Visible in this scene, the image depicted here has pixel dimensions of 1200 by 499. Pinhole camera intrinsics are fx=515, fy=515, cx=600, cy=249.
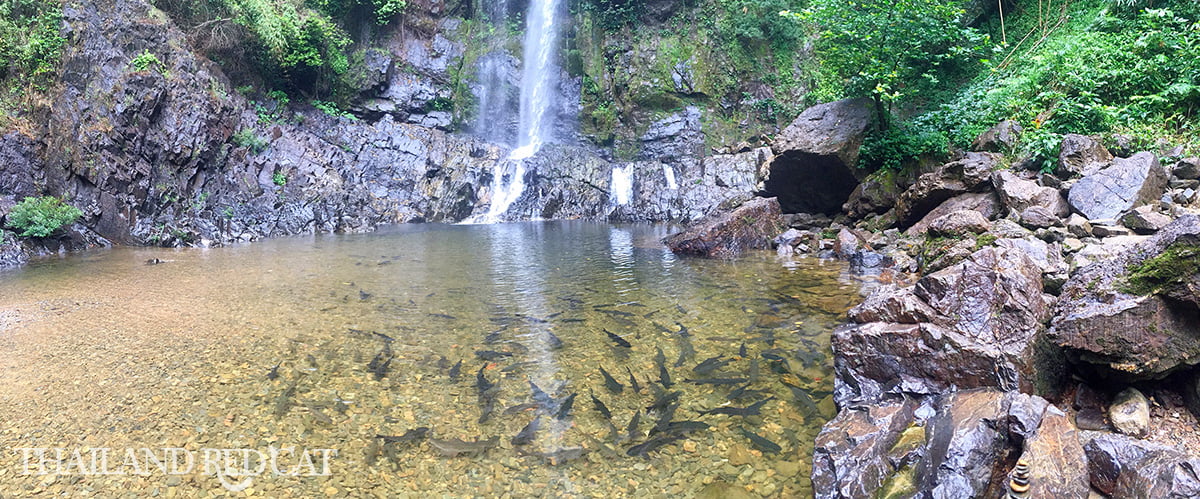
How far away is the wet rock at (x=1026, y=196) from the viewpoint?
7.89m

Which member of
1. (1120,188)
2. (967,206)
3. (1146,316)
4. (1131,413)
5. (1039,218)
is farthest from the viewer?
(967,206)

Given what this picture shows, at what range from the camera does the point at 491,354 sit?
5.33m

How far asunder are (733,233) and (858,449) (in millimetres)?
9613

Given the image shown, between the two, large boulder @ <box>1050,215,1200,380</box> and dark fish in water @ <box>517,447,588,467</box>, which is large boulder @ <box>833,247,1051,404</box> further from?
→ dark fish in water @ <box>517,447,588,467</box>

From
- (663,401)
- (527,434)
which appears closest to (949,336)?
(663,401)

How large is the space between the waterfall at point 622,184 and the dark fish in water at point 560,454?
22.8 metres

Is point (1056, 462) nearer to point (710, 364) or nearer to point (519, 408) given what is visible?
point (710, 364)

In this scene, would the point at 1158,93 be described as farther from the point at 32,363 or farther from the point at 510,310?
the point at 32,363

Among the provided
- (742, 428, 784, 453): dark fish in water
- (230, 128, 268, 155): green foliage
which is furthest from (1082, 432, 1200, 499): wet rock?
(230, 128, 268, 155): green foliage

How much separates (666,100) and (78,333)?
24.9 metres

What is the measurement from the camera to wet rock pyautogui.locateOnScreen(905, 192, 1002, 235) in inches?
350

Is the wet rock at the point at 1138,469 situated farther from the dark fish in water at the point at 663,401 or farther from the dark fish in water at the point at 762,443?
the dark fish in water at the point at 663,401

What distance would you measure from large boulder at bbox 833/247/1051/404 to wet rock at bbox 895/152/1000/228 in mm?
6058

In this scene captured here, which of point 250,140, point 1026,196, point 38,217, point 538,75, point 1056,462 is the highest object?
point 538,75
